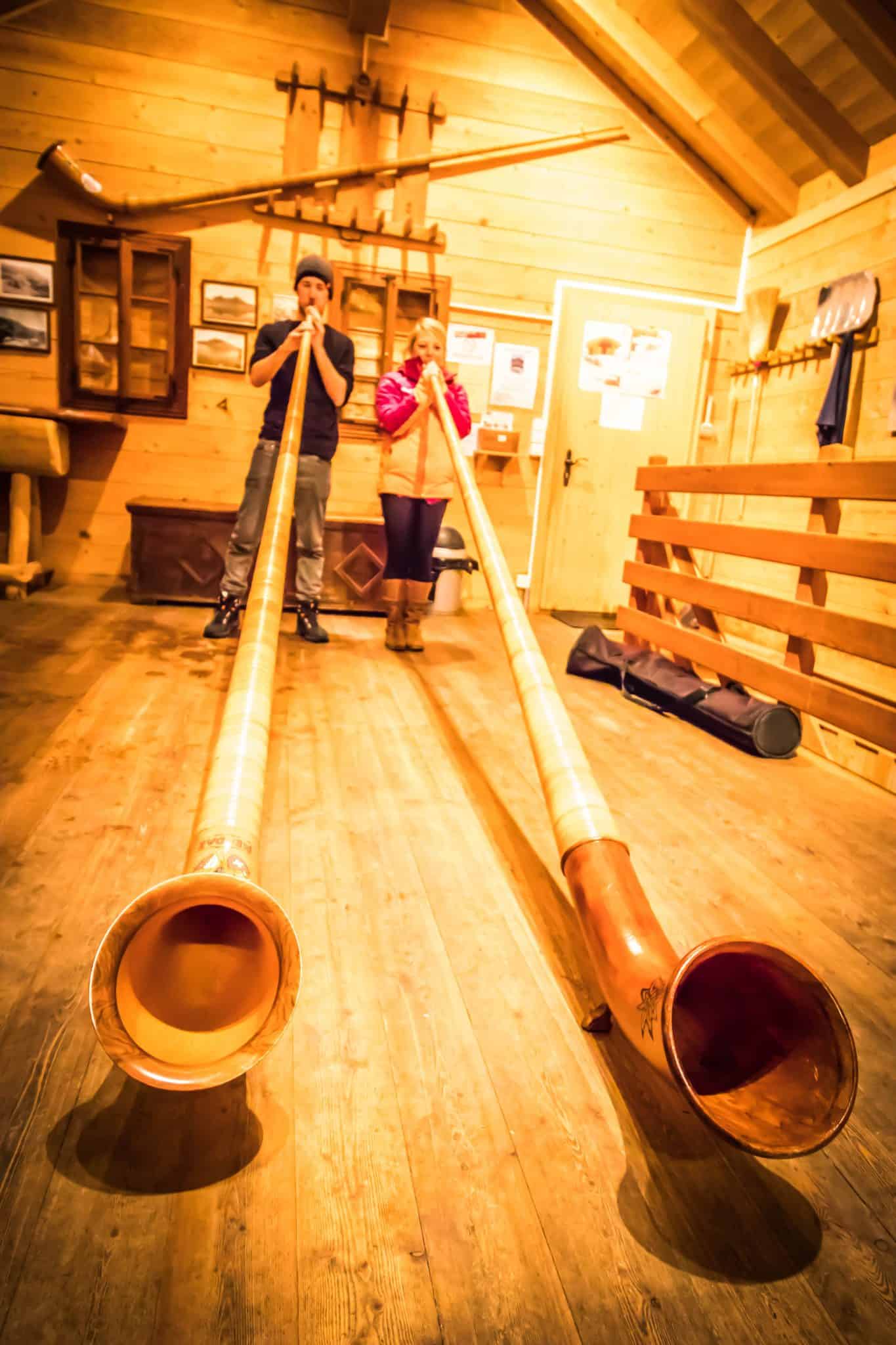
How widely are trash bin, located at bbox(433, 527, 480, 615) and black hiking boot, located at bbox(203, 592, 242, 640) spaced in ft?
4.40

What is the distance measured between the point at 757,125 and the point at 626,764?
14.7 ft

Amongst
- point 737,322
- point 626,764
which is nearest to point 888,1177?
point 626,764

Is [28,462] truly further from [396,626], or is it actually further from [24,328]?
[396,626]

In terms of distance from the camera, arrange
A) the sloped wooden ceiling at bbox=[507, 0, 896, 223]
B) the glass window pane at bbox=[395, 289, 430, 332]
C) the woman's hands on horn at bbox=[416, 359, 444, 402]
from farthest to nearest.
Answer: the glass window pane at bbox=[395, 289, 430, 332]
the sloped wooden ceiling at bbox=[507, 0, 896, 223]
the woman's hands on horn at bbox=[416, 359, 444, 402]

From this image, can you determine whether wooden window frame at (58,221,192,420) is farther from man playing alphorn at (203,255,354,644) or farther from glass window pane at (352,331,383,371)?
man playing alphorn at (203,255,354,644)

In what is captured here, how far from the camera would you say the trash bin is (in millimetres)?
4867

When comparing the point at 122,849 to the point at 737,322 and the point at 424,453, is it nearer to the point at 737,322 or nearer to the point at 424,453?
the point at 424,453

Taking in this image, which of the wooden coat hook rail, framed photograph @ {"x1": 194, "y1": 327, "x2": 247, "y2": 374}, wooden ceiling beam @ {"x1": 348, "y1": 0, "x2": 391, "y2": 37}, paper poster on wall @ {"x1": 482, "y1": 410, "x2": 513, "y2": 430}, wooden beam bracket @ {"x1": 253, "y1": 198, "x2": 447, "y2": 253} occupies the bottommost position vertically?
paper poster on wall @ {"x1": 482, "y1": 410, "x2": 513, "y2": 430}

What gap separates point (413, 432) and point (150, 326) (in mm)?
2239

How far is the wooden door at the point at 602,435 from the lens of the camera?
5.34m

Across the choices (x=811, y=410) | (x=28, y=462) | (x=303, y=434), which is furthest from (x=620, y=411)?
(x=28, y=462)

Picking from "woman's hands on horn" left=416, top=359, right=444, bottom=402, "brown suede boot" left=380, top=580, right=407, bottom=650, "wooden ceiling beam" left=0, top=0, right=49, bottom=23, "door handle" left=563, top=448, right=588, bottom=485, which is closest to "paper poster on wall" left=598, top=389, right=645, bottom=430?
"door handle" left=563, top=448, right=588, bottom=485

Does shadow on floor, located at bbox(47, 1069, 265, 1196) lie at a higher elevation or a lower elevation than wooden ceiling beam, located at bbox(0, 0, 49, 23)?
lower

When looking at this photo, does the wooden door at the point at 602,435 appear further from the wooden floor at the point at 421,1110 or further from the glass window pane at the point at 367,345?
the wooden floor at the point at 421,1110
